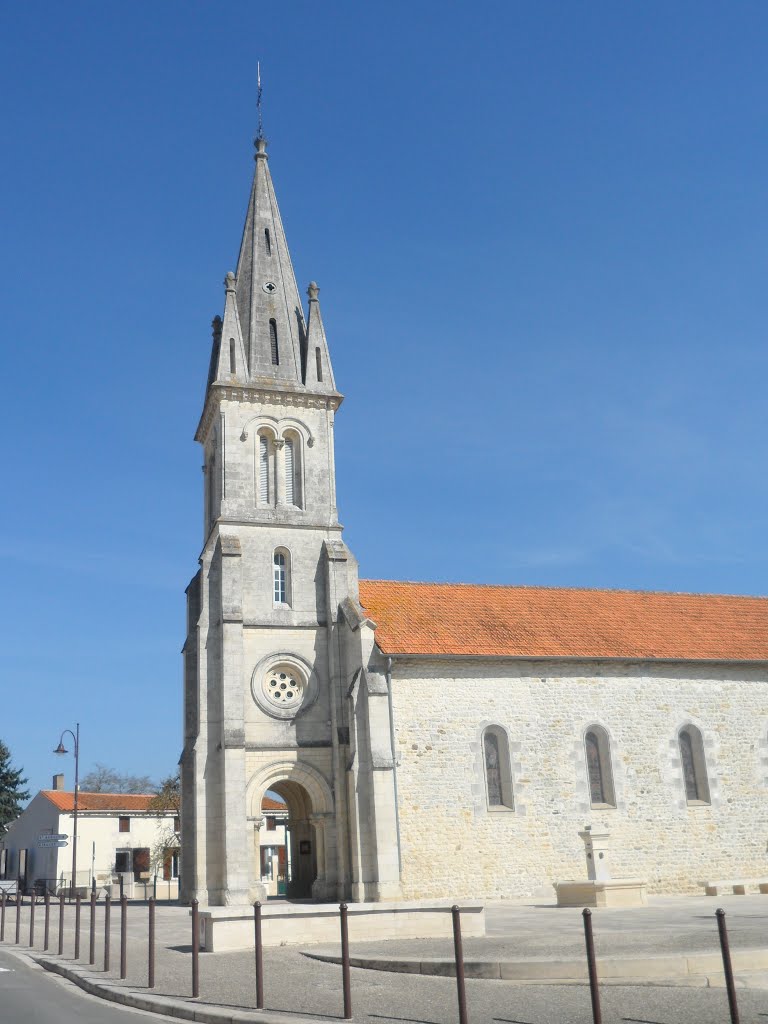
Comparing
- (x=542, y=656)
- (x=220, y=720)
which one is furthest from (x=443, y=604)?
(x=220, y=720)

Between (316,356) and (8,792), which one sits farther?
(8,792)

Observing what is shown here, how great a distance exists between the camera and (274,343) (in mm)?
30094

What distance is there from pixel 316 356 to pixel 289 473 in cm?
414

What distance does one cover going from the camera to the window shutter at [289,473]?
93.2 ft

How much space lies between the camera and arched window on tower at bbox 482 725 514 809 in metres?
25.5

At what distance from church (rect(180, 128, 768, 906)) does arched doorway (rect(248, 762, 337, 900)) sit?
0.06 m

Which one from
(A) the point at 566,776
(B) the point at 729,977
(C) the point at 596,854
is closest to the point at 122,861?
(A) the point at 566,776

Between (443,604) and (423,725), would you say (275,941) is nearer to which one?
(423,725)

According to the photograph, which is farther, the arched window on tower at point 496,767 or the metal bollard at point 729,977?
the arched window on tower at point 496,767

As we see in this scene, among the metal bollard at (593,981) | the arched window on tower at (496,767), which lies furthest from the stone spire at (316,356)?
the metal bollard at (593,981)

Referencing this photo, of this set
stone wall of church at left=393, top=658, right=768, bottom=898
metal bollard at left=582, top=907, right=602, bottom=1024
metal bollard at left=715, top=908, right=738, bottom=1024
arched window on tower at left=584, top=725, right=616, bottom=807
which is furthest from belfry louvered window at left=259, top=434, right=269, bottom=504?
metal bollard at left=715, top=908, right=738, bottom=1024

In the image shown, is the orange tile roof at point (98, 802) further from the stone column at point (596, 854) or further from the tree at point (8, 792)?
the stone column at point (596, 854)

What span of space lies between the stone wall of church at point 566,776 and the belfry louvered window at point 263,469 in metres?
6.68

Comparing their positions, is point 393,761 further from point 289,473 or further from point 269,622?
point 289,473
